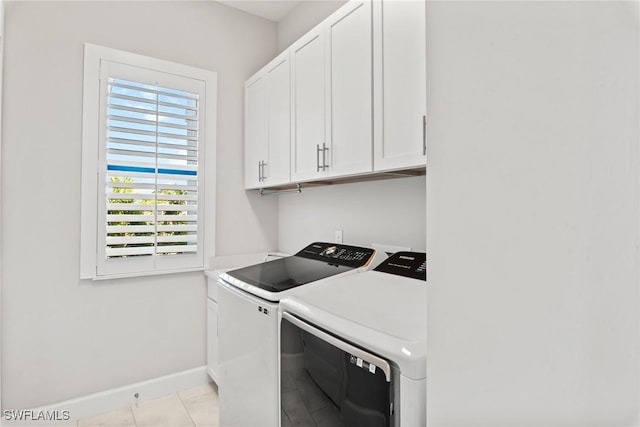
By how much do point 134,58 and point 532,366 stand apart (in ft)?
9.11

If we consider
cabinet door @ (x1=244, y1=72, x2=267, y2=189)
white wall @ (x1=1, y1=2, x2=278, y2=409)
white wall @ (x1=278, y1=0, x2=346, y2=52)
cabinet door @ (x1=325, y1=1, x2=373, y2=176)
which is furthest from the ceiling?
cabinet door @ (x1=325, y1=1, x2=373, y2=176)

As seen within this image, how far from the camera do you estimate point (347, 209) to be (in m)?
2.21

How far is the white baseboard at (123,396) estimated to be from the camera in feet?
6.72

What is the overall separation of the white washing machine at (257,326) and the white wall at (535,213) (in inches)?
38.6

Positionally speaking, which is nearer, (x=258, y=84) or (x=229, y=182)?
(x=258, y=84)

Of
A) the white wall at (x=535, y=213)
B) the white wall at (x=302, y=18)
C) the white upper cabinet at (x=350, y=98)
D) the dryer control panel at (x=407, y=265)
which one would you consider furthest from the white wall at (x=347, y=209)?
the white wall at (x=535, y=213)

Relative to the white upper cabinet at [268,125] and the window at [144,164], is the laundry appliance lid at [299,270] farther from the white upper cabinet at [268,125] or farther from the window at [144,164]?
the window at [144,164]

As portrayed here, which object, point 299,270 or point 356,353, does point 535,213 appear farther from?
point 299,270

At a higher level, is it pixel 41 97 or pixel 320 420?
pixel 41 97

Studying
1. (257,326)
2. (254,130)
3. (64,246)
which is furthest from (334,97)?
(64,246)

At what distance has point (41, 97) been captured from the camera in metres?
2.01

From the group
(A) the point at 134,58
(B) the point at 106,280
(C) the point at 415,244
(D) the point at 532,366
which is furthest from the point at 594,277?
(A) the point at 134,58

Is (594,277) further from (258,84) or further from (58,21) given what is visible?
(58,21)

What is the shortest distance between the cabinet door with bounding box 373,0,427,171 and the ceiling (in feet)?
4.94
